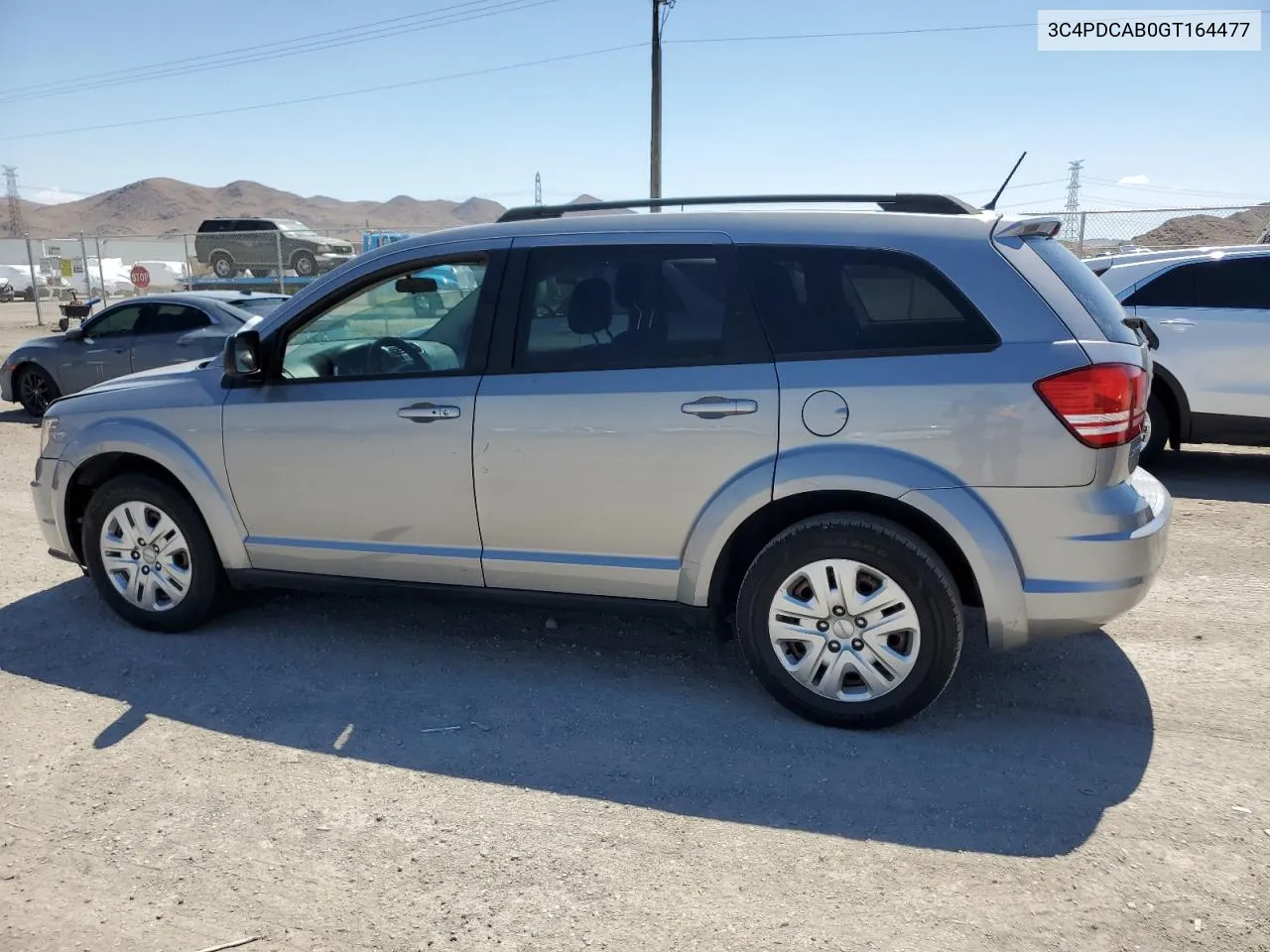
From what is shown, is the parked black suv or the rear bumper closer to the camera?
the rear bumper

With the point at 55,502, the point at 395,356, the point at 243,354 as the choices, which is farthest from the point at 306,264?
the point at 395,356

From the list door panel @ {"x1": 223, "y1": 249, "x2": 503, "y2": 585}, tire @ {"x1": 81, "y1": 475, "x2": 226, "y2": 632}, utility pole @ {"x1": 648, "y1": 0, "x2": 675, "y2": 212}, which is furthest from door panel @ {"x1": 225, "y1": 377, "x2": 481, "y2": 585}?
utility pole @ {"x1": 648, "y1": 0, "x2": 675, "y2": 212}

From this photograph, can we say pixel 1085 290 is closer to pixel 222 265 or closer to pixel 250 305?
pixel 250 305

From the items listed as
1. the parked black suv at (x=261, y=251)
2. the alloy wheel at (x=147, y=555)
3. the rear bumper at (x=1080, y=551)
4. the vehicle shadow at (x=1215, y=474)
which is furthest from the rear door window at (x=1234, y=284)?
the parked black suv at (x=261, y=251)

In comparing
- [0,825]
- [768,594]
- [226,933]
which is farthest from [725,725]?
[0,825]

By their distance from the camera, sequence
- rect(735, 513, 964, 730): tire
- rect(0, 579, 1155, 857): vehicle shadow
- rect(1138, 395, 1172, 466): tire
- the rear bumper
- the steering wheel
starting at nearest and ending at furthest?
1. rect(0, 579, 1155, 857): vehicle shadow
2. the rear bumper
3. rect(735, 513, 964, 730): tire
4. the steering wheel
5. rect(1138, 395, 1172, 466): tire

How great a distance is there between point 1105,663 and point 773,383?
2.08 m

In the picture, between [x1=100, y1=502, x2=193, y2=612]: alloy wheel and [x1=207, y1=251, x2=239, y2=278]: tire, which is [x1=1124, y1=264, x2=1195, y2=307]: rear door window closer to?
[x1=100, y1=502, x2=193, y2=612]: alloy wheel

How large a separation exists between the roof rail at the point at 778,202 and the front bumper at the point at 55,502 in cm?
258

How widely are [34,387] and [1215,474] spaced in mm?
12599

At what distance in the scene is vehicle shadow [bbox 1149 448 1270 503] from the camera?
7586 millimetres

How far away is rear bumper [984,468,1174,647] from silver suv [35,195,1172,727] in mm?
11

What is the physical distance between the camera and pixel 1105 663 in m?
4.40

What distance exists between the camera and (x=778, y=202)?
14.0ft
